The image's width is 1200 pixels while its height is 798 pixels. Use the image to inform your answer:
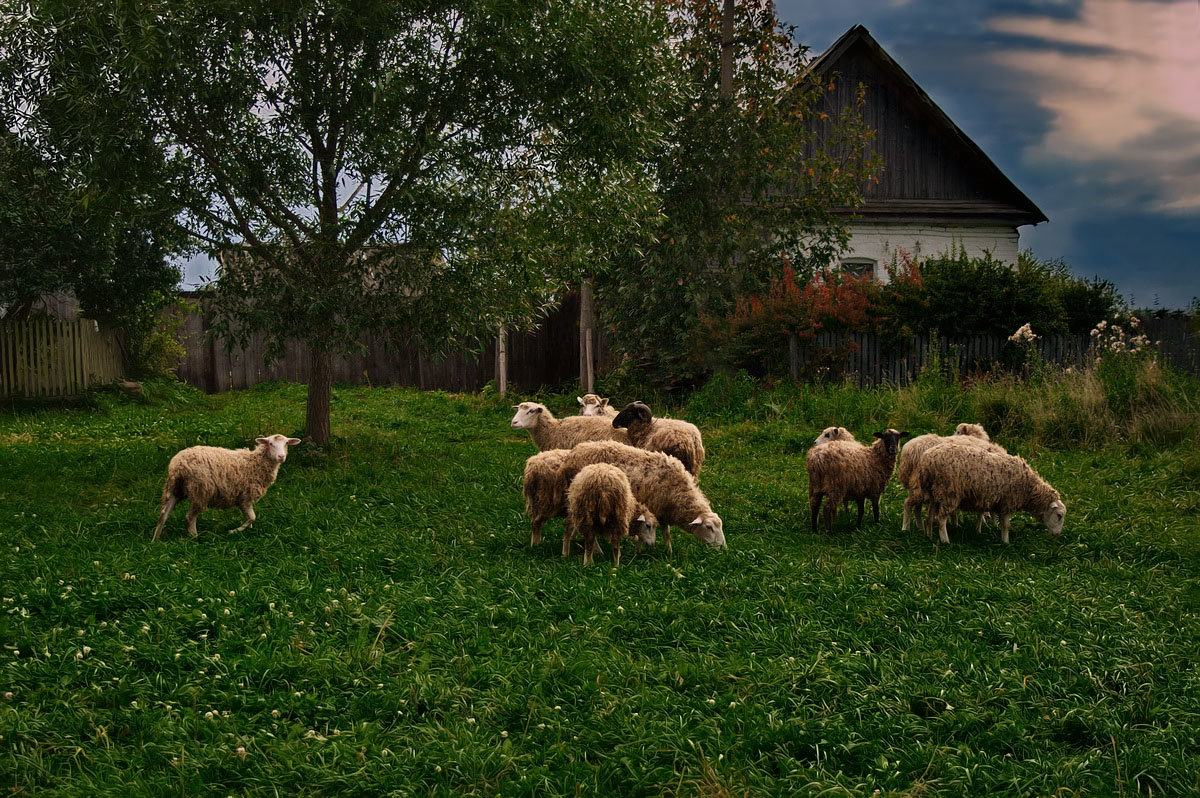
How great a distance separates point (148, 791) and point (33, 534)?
502cm

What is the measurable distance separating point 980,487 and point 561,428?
15.0 feet

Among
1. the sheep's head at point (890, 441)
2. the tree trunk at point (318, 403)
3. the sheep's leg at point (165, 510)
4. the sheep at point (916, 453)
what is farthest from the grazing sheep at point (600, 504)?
the tree trunk at point (318, 403)

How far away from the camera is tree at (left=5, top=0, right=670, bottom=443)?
10.3m

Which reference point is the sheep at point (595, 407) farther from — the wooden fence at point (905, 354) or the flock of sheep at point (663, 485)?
the wooden fence at point (905, 354)

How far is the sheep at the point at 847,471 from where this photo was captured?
8164mm

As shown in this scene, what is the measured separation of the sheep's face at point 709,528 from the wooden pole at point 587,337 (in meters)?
12.6

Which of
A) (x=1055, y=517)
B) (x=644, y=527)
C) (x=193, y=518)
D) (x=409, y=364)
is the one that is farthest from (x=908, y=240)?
(x=193, y=518)

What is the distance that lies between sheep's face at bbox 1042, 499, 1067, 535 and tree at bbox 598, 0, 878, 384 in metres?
10.3

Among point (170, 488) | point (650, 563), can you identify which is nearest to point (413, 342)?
point (170, 488)

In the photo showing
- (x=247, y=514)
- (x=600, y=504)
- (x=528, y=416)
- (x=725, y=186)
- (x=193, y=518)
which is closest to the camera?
(x=600, y=504)

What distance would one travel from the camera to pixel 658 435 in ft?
29.5

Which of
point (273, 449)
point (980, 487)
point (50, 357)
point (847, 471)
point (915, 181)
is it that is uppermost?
point (915, 181)

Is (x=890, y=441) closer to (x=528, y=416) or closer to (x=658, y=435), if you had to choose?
(x=658, y=435)

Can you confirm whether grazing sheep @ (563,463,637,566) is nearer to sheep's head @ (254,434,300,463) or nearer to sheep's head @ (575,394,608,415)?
sheep's head @ (254,434,300,463)
